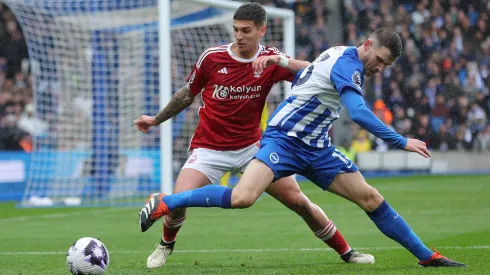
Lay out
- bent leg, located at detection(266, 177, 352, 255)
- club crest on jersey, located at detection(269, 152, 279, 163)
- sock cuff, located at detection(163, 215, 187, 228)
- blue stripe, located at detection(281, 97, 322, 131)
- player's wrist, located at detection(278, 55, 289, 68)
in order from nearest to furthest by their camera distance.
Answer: club crest on jersey, located at detection(269, 152, 279, 163), blue stripe, located at detection(281, 97, 322, 131), player's wrist, located at detection(278, 55, 289, 68), bent leg, located at detection(266, 177, 352, 255), sock cuff, located at detection(163, 215, 187, 228)

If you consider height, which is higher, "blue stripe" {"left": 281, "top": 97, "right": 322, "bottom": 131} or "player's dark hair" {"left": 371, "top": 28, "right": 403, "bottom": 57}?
"player's dark hair" {"left": 371, "top": 28, "right": 403, "bottom": 57}

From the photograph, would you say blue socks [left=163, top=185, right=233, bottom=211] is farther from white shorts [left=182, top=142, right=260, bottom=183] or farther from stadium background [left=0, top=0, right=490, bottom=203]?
stadium background [left=0, top=0, right=490, bottom=203]

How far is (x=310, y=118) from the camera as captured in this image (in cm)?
720

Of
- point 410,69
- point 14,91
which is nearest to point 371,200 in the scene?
point 14,91

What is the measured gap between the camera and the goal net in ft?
56.6

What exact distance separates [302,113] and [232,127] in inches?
35.4

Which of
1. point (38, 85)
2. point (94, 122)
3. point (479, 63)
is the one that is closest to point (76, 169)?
point (94, 122)

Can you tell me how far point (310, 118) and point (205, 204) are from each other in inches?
41.3

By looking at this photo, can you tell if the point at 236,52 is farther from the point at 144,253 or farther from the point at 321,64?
the point at 144,253

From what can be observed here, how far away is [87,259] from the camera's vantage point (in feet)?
22.5

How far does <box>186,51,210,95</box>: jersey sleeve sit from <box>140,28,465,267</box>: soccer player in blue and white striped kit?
823 millimetres

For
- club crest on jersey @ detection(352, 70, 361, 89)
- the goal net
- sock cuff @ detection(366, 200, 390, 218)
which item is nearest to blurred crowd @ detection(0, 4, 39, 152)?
the goal net

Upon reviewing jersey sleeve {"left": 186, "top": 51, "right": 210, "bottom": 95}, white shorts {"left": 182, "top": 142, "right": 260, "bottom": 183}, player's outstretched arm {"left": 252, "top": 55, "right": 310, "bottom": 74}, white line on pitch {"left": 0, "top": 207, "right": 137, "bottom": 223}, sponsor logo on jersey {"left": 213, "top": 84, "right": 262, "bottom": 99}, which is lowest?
white line on pitch {"left": 0, "top": 207, "right": 137, "bottom": 223}

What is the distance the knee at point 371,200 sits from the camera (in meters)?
7.23
